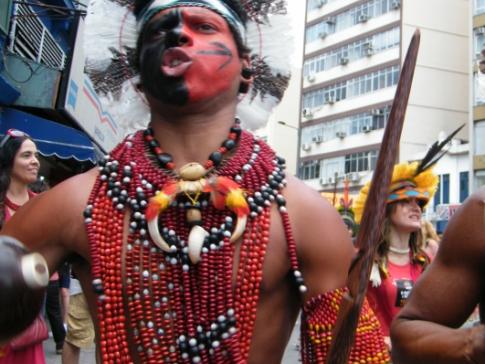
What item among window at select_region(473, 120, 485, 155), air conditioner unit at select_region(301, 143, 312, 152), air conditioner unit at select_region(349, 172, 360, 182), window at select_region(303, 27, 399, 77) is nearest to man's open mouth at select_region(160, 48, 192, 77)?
window at select_region(473, 120, 485, 155)

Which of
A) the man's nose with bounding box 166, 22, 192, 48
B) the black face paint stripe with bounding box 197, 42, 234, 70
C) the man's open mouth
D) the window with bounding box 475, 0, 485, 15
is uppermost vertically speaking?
the window with bounding box 475, 0, 485, 15

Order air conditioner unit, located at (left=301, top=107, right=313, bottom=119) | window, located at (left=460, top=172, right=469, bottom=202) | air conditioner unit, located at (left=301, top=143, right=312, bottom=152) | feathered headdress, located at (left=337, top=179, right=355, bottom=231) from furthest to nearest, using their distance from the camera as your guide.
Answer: air conditioner unit, located at (left=301, top=143, right=312, bottom=152) < air conditioner unit, located at (left=301, top=107, right=313, bottom=119) < window, located at (left=460, top=172, right=469, bottom=202) < feathered headdress, located at (left=337, top=179, right=355, bottom=231)

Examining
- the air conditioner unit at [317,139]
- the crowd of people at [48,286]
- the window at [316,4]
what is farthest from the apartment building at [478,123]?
the crowd of people at [48,286]

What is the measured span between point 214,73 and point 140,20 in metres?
0.34

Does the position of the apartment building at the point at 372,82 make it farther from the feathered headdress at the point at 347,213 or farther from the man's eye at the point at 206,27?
the man's eye at the point at 206,27

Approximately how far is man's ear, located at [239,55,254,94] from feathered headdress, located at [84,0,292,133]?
0.08 meters

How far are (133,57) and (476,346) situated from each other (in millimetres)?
1433

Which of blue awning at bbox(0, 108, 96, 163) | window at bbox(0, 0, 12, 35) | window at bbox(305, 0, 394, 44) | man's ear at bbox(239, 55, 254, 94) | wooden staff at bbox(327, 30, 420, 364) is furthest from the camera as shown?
window at bbox(305, 0, 394, 44)

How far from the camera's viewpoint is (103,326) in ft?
6.39

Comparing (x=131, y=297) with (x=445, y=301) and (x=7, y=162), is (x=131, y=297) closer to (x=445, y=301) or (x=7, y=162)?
(x=445, y=301)

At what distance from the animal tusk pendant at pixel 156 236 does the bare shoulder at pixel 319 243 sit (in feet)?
1.27

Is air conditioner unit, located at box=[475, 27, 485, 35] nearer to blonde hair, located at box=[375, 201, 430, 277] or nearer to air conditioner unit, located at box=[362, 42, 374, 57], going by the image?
air conditioner unit, located at box=[362, 42, 374, 57]

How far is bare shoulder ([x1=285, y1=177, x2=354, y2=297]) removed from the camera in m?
2.00

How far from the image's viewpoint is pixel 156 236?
6.32ft
